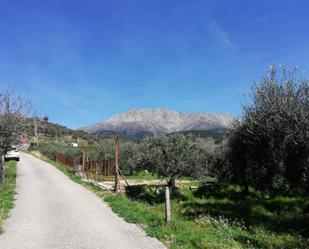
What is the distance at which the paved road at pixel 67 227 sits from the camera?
1045 cm

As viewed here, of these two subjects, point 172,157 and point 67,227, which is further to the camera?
point 172,157

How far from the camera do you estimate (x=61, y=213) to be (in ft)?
50.6

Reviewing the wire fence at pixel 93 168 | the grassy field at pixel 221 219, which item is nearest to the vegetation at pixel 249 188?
the grassy field at pixel 221 219

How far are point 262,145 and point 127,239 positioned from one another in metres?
9.76

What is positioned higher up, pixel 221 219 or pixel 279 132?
pixel 279 132

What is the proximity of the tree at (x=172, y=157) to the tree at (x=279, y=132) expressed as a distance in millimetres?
5899

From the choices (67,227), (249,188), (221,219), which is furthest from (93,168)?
(67,227)

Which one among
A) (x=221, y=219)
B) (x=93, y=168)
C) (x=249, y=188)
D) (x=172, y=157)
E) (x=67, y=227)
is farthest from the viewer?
(x=93, y=168)

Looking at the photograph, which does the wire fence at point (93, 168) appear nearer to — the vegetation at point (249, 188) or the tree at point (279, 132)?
the vegetation at point (249, 188)

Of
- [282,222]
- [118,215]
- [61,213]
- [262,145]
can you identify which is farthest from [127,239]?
[262,145]

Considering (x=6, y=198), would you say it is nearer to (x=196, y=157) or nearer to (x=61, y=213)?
(x=61, y=213)

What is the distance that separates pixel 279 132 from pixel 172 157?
1152 centimetres

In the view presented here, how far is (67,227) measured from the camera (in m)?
12.6

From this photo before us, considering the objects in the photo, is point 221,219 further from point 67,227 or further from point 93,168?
point 93,168
